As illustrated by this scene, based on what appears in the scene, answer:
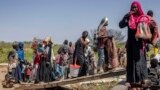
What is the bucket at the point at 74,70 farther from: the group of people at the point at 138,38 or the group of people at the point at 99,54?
the group of people at the point at 138,38

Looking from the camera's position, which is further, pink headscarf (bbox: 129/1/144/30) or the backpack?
the backpack

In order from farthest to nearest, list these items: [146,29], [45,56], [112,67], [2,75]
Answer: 1. [2,75]
2. [45,56]
3. [112,67]
4. [146,29]

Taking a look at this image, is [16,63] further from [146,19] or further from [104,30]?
[146,19]

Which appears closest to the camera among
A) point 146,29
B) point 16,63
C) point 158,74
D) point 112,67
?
point 146,29

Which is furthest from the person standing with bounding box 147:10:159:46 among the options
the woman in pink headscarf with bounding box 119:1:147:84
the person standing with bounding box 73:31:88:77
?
the person standing with bounding box 73:31:88:77

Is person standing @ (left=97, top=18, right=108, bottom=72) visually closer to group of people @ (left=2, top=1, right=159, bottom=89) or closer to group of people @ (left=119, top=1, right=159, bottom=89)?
group of people @ (left=2, top=1, right=159, bottom=89)

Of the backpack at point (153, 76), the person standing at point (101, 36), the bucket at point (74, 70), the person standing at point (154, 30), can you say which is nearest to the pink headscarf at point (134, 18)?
the person standing at point (154, 30)

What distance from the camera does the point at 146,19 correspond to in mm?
8914

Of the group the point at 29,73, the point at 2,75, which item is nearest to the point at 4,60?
the point at 2,75

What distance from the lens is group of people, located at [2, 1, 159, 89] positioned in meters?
8.99

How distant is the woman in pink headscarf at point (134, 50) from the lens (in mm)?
9000

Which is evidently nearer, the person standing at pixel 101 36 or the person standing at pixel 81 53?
the person standing at pixel 101 36

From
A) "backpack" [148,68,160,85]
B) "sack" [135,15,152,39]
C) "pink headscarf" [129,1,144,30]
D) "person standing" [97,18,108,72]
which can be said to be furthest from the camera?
"person standing" [97,18,108,72]

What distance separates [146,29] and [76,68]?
640 cm
